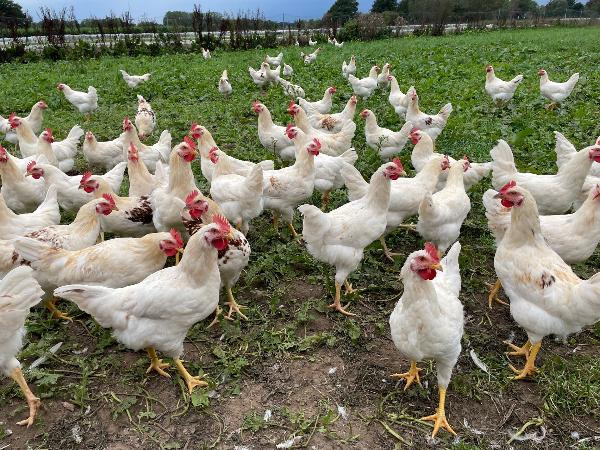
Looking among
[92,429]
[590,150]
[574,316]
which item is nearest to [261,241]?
[92,429]

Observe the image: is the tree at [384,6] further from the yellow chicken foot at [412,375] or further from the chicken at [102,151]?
the yellow chicken foot at [412,375]

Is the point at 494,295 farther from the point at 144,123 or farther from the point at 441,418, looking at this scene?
the point at 144,123

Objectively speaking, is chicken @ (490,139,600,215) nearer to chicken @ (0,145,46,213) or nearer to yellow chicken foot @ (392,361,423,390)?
yellow chicken foot @ (392,361,423,390)

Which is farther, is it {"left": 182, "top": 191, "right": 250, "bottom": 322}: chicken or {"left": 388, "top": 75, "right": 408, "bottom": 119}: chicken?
{"left": 388, "top": 75, "right": 408, "bottom": 119}: chicken

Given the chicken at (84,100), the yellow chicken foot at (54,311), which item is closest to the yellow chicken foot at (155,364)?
the yellow chicken foot at (54,311)

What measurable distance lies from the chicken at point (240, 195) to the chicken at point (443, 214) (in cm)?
180

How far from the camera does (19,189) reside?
5633 millimetres

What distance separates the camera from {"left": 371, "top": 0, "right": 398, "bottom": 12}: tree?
5334 centimetres

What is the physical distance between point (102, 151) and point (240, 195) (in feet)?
10.7

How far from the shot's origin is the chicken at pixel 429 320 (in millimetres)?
3057

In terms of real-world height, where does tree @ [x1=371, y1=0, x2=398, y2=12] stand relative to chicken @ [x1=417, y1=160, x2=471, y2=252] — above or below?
above

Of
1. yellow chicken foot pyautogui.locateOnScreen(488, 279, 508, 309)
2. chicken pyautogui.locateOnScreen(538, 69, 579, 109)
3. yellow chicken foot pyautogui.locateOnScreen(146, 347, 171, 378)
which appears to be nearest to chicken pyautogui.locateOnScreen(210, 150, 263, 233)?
yellow chicken foot pyautogui.locateOnScreen(146, 347, 171, 378)

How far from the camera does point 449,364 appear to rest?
323 cm

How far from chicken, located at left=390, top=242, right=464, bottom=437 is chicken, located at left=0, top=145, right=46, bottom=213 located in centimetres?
479
